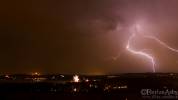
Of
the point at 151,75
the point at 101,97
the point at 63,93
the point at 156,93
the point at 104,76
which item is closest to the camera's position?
the point at 156,93

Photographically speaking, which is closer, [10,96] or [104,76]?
[10,96]

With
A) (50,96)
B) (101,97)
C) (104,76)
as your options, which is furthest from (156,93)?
(104,76)

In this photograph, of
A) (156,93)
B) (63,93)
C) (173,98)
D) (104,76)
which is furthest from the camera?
(104,76)

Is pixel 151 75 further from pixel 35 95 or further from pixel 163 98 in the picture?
pixel 163 98

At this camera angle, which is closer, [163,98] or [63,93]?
[163,98]

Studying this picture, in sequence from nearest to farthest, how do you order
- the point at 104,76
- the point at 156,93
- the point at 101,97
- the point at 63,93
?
the point at 156,93 < the point at 101,97 < the point at 63,93 < the point at 104,76

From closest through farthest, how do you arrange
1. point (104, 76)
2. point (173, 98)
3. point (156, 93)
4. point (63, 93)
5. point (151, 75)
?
point (173, 98)
point (156, 93)
point (63, 93)
point (151, 75)
point (104, 76)

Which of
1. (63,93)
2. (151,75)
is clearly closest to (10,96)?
(63,93)

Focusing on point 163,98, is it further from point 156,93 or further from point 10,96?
point 10,96

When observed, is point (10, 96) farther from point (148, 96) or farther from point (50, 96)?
point (148, 96)
